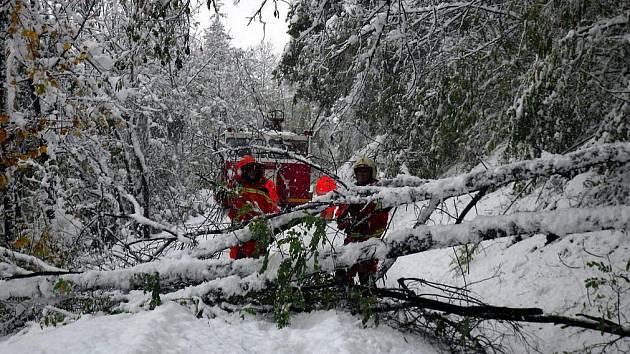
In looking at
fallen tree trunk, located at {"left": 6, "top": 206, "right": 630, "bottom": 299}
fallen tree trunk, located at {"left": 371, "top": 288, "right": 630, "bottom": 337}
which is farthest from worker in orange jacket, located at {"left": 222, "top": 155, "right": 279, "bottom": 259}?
fallen tree trunk, located at {"left": 371, "top": 288, "right": 630, "bottom": 337}

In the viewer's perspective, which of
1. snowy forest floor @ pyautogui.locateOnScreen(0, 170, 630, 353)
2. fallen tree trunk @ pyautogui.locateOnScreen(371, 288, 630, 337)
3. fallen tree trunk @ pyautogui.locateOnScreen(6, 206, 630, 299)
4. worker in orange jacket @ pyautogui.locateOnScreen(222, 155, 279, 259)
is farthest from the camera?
worker in orange jacket @ pyautogui.locateOnScreen(222, 155, 279, 259)

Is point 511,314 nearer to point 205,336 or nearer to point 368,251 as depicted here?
point 368,251

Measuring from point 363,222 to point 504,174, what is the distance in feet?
4.78

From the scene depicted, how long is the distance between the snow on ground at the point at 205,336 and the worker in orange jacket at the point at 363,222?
41 cm

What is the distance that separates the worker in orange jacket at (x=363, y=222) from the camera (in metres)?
4.15

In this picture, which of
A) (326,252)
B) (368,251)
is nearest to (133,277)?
(326,252)

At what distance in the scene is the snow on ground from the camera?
310 centimetres

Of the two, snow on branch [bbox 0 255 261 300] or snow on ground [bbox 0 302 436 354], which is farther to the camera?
snow on branch [bbox 0 255 261 300]

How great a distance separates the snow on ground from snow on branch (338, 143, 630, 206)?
1.08m

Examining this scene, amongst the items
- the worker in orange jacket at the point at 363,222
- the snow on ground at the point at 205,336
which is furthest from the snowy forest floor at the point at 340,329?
the worker in orange jacket at the point at 363,222

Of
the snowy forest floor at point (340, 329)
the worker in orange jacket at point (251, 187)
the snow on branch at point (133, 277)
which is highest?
the worker in orange jacket at point (251, 187)

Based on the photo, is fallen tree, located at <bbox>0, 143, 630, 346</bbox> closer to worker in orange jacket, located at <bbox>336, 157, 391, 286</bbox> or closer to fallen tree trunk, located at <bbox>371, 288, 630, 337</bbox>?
fallen tree trunk, located at <bbox>371, 288, 630, 337</bbox>

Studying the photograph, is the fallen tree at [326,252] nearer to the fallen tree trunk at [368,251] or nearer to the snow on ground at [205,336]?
the fallen tree trunk at [368,251]

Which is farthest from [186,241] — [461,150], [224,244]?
[461,150]
